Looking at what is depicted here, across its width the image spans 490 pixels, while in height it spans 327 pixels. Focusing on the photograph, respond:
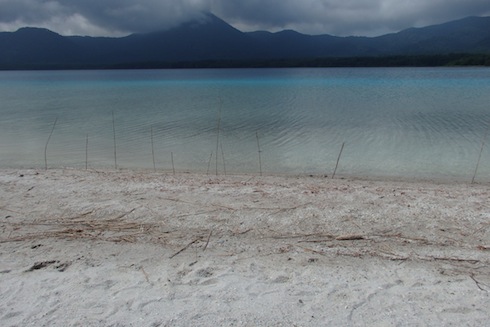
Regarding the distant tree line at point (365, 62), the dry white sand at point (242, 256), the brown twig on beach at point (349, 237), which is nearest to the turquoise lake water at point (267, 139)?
the dry white sand at point (242, 256)

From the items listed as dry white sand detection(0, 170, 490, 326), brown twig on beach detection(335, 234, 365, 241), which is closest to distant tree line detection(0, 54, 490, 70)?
dry white sand detection(0, 170, 490, 326)

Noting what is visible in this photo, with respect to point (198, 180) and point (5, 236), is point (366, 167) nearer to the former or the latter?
point (198, 180)

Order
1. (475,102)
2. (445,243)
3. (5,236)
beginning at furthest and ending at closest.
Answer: (475,102), (5,236), (445,243)

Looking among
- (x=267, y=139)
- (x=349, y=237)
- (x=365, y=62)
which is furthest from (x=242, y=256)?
(x=365, y=62)

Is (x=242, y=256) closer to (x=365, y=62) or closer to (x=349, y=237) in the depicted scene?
(x=349, y=237)

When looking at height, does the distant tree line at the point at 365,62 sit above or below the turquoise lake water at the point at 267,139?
above

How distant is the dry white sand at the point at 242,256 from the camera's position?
11.5 feet

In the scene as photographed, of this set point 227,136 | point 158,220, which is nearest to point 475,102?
point 227,136

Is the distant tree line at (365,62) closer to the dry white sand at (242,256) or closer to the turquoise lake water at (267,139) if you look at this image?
the turquoise lake water at (267,139)

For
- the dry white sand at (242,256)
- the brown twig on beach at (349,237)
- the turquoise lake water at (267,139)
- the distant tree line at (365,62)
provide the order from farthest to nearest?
the distant tree line at (365,62) < the turquoise lake water at (267,139) < the brown twig on beach at (349,237) < the dry white sand at (242,256)

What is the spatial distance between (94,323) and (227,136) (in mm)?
12669

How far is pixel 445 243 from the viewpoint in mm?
4871

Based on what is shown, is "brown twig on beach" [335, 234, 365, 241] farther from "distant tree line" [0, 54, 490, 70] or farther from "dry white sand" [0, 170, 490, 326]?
"distant tree line" [0, 54, 490, 70]

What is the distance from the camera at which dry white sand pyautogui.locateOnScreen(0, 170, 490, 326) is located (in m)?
3.51
